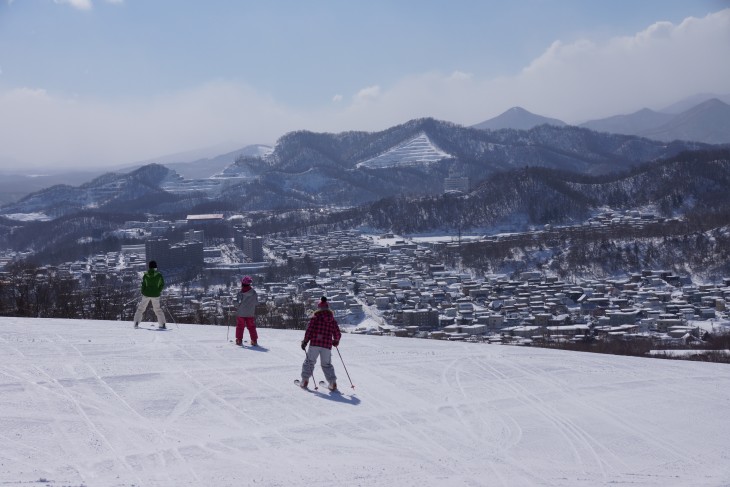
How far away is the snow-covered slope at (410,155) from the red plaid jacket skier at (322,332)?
126 metres

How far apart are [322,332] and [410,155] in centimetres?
13661

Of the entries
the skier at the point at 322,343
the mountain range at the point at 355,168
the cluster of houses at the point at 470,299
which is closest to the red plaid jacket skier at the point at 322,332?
the skier at the point at 322,343

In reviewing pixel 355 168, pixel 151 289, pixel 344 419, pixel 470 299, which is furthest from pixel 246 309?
pixel 355 168

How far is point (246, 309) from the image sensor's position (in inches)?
361

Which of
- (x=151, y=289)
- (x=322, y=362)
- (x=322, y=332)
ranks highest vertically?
(x=151, y=289)

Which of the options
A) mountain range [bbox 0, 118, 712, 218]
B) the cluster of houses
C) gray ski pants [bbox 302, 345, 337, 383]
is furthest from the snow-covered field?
mountain range [bbox 0, 118, 712, 218]

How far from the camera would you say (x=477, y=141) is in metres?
152

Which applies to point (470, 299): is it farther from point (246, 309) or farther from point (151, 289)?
point (246, 309)

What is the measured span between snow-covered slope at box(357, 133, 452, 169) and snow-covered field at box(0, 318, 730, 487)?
125 m

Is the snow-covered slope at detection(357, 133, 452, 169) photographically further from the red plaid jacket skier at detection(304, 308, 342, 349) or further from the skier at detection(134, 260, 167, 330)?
the red plaid jacket skier at detection(304, 308, 342, 349)

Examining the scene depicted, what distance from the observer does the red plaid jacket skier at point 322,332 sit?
280 inches

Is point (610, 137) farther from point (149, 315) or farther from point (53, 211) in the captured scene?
point (149, 315)

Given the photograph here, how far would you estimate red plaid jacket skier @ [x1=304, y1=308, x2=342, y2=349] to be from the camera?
711cm

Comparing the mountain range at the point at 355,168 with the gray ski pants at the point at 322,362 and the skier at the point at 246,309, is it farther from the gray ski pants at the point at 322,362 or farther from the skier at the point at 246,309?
the gray ski pants at the point at 322,362
